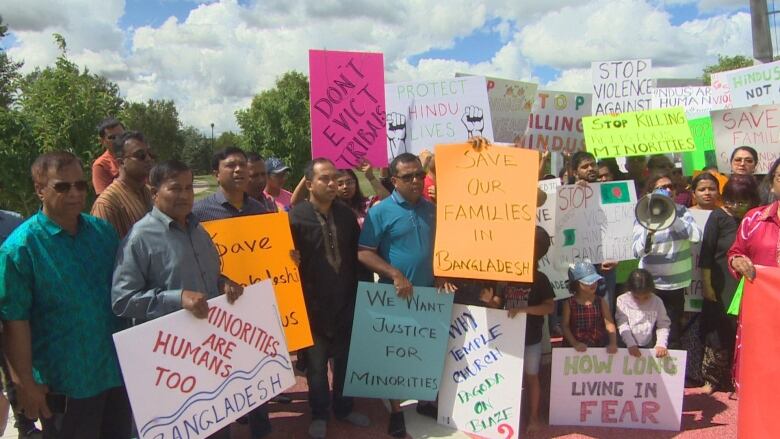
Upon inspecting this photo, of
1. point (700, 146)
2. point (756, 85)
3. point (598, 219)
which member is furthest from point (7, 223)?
point (756, 85)

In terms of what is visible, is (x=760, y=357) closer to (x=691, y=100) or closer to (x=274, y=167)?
→ (x=274, y=167)

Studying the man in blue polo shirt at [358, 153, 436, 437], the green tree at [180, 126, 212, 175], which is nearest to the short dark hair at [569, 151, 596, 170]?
the man in blue polo shirt at [358, 153, 436, 437]

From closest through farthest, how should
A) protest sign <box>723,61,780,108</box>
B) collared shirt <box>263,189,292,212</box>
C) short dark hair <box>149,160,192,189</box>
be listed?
short dark hair <box>149,160,192,189</box>, collared shirt <box>263,189,292,212</box>, protest sign <box>723,61,780,108</box>

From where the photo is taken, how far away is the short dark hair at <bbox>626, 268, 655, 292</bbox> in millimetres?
4191

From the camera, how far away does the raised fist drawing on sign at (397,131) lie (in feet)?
17.4

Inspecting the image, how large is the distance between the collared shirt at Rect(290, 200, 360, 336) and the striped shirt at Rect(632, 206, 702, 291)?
241 cm

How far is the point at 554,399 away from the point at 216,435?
229 centimetres

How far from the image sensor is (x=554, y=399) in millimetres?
3982

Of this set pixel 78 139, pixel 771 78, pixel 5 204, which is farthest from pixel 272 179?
pixel 5 204

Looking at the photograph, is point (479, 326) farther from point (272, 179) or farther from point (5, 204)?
point (5, 204)

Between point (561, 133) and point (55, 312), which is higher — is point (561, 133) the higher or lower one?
the higher one

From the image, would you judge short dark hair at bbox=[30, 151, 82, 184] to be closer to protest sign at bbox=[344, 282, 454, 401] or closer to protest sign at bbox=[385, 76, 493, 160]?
protest sign at bbox=[344, 282, 454, 401]

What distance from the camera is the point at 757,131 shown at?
6.09 meters

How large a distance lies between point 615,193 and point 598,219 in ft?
0.85
